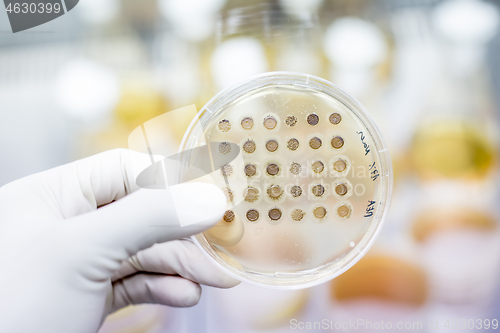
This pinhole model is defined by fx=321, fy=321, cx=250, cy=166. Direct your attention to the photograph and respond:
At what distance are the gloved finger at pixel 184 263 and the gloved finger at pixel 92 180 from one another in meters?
0.16

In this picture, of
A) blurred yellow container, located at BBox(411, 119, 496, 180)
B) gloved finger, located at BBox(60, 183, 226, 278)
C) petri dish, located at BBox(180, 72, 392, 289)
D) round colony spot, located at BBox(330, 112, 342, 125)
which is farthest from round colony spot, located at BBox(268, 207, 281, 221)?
blurred yellow container, located at BBox(411, 119, 496, 180)

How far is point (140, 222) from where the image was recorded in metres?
0.58

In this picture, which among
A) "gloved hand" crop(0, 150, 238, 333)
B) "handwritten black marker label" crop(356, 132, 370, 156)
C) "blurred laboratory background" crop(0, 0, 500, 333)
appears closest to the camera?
"gloved hand" crop(0, 150, 238, 333)

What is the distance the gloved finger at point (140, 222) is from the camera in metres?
0.58

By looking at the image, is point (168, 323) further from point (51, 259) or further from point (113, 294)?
point (51, 259)

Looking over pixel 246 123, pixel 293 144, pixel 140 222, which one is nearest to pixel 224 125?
pixel 246 123

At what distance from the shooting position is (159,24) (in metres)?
0.99

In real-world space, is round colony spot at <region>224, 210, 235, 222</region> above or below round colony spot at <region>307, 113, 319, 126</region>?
below

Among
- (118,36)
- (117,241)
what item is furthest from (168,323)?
(118,36)

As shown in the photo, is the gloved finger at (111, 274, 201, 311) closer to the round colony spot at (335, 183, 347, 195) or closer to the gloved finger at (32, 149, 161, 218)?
the gloved finger at (32, 149, 161, 218)

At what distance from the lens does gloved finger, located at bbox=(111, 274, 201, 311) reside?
755mm

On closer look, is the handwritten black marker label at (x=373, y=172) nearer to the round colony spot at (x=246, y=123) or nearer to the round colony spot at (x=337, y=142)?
the round colony spot at (x=337, y=142)

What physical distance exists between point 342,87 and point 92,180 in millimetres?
704

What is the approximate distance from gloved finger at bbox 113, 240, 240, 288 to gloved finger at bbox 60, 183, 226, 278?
0.47ft
